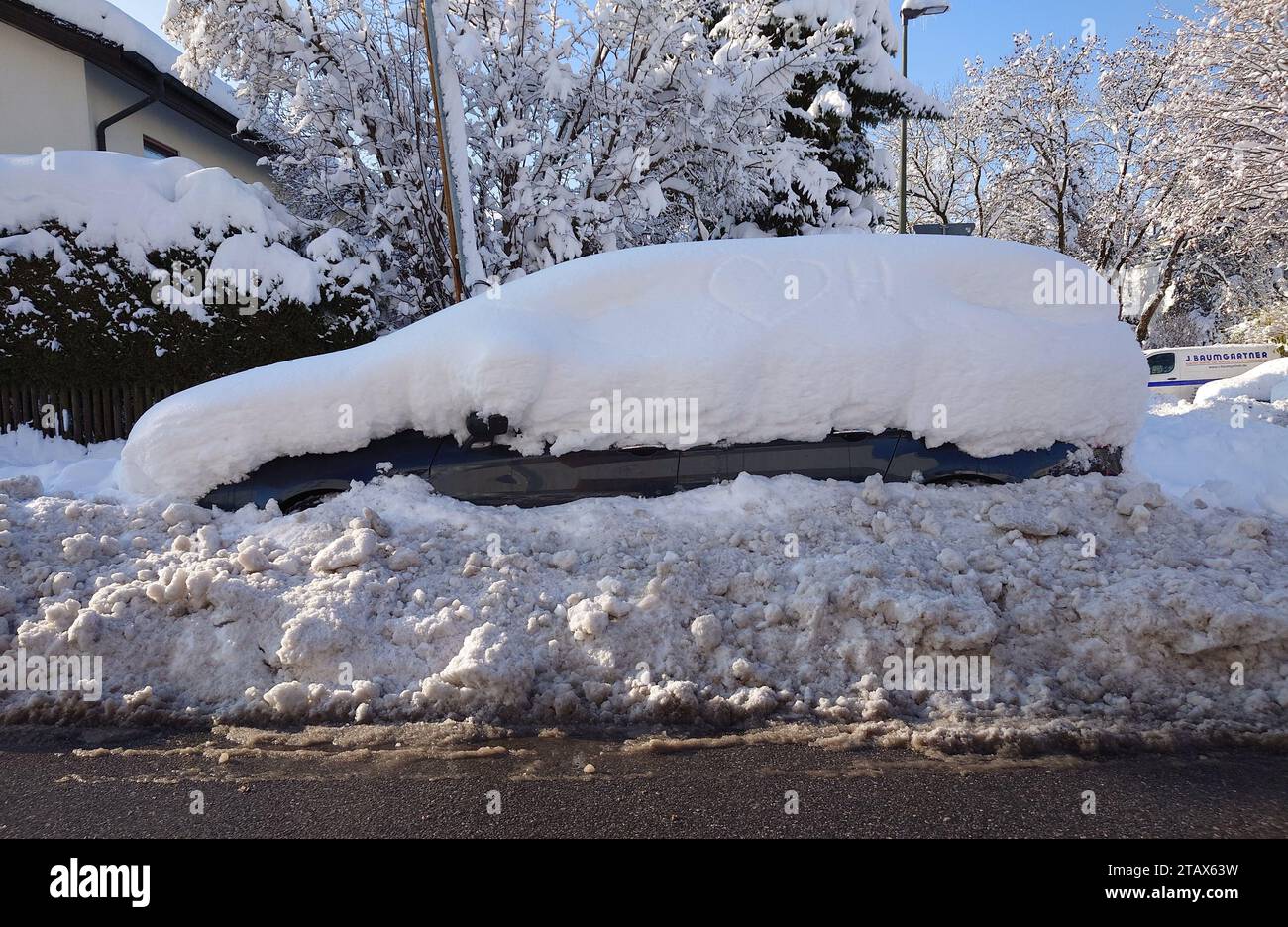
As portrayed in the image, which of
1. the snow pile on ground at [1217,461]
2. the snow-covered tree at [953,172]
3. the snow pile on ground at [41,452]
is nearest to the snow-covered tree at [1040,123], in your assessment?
the snow-covered tree at [953,172]

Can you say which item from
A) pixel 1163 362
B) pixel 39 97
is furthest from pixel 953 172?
pixel 39 97

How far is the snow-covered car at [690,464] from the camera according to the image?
4.10 meters

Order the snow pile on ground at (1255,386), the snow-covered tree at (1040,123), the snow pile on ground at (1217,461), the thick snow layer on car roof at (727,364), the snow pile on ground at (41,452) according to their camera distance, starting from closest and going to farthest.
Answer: the thick snow layer on car roof at (727,364)
the snow pile on ground at (1217,461)
the snow pile on ground at (41,452)
the snow pile on ground at (1255,386)
the snow-covered tree at (1040,123)

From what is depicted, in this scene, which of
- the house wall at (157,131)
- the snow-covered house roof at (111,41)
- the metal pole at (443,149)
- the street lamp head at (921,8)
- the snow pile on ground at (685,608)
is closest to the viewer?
the snow pile on ground at (685,608)

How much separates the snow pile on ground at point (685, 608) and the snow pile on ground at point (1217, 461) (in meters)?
0.54

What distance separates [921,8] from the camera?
41.9 feet

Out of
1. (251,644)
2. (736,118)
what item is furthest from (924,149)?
(251,644)

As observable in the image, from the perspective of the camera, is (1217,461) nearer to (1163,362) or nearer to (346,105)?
(346,105)

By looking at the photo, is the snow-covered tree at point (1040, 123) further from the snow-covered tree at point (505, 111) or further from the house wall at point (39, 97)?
the house wall at point (39, 97)

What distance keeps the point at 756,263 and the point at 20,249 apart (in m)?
6.76

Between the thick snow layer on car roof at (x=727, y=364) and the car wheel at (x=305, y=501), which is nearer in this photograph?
the thick snow layer on car roof at (x=727, y=364)

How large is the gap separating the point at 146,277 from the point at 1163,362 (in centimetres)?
1704

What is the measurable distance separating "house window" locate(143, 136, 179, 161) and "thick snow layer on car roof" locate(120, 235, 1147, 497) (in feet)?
32.8
